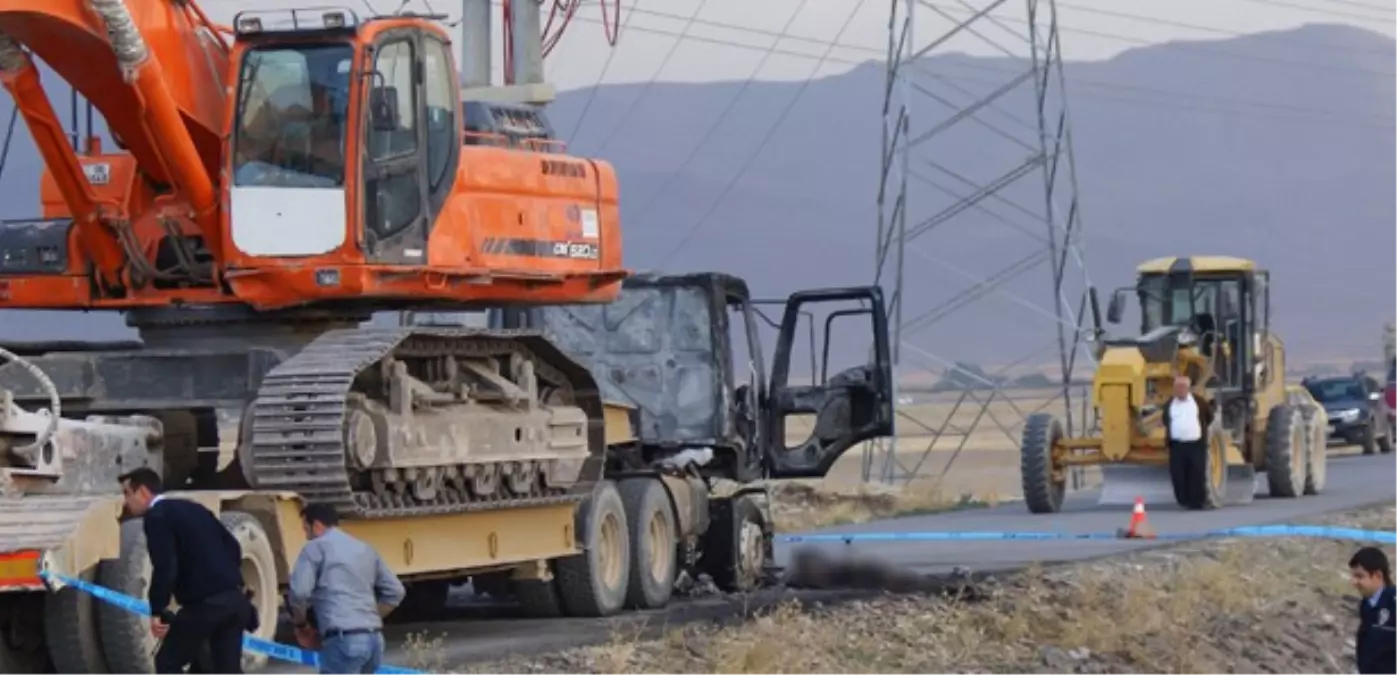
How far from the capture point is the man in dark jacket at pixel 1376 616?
13711 millimetres

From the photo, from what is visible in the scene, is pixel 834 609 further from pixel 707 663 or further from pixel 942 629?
pixel 707 663

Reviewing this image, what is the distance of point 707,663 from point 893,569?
8.30m

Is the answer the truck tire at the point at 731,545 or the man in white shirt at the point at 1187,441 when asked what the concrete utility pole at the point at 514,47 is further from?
the truck tire at the point at 731,545

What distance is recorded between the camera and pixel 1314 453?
1476 inches

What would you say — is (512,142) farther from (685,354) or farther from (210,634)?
(210,634)

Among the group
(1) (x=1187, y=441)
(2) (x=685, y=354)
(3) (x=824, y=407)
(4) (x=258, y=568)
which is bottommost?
(4) (x=258, y=568)

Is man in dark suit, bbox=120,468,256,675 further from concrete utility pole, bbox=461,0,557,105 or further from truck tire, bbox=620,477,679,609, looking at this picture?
concrete utility pole, bbox=461,0,557,105

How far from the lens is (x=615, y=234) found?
21.8 meters

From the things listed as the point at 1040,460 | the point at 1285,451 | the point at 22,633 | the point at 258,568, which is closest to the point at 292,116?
the point at 258,568

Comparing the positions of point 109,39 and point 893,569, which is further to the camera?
point 893,569

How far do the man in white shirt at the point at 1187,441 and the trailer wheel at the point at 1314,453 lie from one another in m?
4.33

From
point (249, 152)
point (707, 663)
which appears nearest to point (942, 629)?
point (707, 663)

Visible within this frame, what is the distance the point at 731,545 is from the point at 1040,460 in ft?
33.9

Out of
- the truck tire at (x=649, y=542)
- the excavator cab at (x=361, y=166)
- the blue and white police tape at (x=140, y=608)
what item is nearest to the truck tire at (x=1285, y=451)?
the truck tire at (x=649, y=542)
